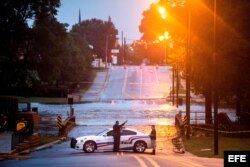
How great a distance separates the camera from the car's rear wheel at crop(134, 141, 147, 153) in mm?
28703

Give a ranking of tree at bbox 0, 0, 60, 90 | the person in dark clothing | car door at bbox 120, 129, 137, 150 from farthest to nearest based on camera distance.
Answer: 1. tree at bbox 0, 0, 60, 90
2. car door at bbox 120, 129, 137, 150
3. the person in dark clothing

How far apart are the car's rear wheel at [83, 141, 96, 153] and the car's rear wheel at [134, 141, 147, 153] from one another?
2.13 m

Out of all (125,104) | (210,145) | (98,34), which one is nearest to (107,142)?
(210,145)

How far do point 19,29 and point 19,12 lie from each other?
2.97 metres

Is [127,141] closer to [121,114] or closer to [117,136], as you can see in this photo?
[117,136]

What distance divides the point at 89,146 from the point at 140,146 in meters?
2.60

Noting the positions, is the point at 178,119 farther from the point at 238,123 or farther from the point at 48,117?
the point at 48,117

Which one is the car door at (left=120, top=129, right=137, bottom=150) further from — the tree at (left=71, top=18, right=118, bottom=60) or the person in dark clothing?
the tree at (left=71, top=18, right=118, bottom=60)

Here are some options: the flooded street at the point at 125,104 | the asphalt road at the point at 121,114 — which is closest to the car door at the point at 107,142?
the asphalt road at the point at 121,114

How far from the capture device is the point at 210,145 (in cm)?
3253

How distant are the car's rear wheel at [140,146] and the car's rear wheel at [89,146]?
7.00 ft

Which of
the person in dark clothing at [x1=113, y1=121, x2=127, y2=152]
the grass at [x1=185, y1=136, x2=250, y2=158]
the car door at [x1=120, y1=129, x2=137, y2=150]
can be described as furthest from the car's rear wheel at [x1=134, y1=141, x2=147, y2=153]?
the grass at [x1=185, y1=136, x2=250, y2=158]

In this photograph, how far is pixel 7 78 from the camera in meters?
56.1

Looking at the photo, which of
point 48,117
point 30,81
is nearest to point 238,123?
point 48,117
